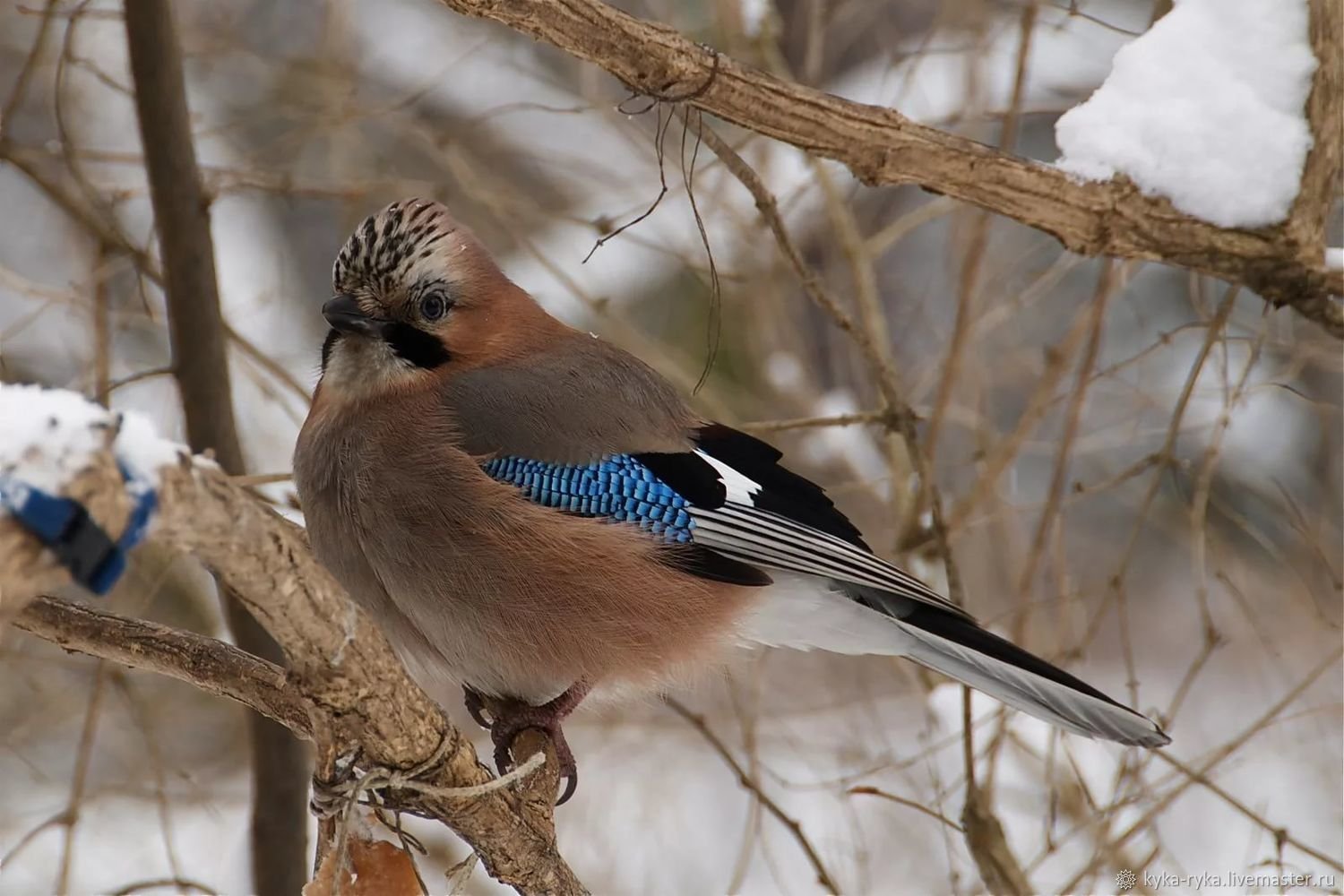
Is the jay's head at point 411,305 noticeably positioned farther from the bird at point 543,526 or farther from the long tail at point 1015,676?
the long tail at point 1015,676

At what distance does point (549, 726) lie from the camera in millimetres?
2764

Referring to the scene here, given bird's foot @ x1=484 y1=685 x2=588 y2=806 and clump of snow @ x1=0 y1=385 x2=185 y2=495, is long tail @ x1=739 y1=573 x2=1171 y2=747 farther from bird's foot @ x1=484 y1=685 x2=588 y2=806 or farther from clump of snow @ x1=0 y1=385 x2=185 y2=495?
clump of snow @ x1=0 y1=385 x2=185 y2=495

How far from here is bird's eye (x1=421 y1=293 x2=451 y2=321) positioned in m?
2.91

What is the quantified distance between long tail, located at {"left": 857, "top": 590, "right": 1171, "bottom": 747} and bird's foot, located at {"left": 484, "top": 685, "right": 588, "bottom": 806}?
27.7 inches

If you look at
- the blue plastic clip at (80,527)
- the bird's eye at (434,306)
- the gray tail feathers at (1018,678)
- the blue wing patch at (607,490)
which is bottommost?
the blue plastic clip at (80,527)

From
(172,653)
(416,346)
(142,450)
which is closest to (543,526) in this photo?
(416,346)

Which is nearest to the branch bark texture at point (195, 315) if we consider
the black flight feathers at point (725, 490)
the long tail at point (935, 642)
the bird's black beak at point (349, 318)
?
the bird's black beak at point (349, 318)

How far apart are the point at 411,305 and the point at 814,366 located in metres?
3.13

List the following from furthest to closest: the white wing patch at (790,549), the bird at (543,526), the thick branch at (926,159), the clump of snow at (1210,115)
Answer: the clump of snow at (1210,115) → the white wing patch at (790,549) → the bird at (543,526) → the thick branch at (926,159)

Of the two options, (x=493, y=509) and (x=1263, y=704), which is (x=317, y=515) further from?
(x=1263, y=704)

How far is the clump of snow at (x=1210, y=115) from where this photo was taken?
10.1ft

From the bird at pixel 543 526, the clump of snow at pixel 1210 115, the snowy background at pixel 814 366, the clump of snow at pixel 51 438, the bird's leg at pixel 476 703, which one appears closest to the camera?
the clump of snow at pixel 51 438

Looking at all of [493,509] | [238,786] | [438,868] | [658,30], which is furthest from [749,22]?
[238,786]

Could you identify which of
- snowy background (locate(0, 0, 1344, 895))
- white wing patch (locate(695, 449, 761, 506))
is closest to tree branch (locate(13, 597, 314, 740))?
snowy background (locate(0, 0, 1344, 895))
